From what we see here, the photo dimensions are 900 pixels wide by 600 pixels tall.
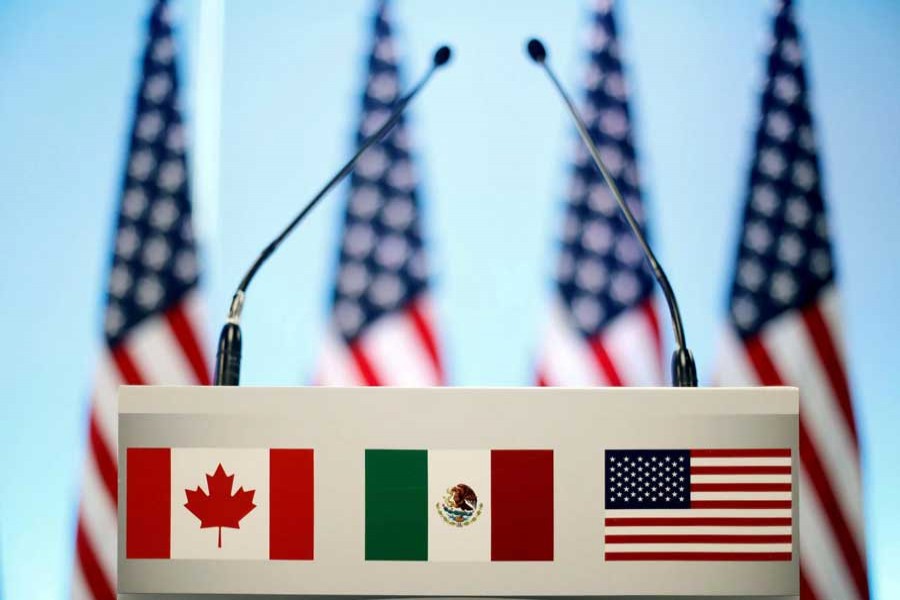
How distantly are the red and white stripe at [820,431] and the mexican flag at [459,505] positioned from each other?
1775 mm

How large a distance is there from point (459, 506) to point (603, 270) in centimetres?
173

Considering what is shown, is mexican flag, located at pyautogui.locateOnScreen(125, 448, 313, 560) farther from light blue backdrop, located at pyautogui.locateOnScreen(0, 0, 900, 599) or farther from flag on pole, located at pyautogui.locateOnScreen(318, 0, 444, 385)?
light blue backdrop, located at pyautogui.locateOnScreen(0, 0, 900, 599)

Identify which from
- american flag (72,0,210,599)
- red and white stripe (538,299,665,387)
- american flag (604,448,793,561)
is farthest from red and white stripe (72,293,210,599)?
american flag (604,448,793,561)

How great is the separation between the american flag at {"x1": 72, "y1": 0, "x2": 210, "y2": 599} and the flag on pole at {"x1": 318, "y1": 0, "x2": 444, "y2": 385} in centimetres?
50

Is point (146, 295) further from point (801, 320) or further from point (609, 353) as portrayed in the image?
point (801, 320)

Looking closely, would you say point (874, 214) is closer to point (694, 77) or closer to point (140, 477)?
point (694, 77)

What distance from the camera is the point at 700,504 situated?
1.04 metres

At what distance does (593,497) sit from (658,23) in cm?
230

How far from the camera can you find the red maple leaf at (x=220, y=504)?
104cm

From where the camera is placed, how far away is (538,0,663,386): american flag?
2.60 meters

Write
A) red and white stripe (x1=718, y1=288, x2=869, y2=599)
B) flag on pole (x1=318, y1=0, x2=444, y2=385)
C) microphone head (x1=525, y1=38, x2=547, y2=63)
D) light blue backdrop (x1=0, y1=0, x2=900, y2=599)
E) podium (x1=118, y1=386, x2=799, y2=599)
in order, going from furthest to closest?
light blue backdrop (x1=0, y1=0, x2=900, y2=599) < flag on pole (x1=318, y1=0, x2=444, y2=385) < red and white stripe (x1=718, y1=288, x2=869, y2=599) < microphone head (x1=525, y1=38, x2=547, y2=63) < podium (x1=118, y1=386, x2=799, y2=599)

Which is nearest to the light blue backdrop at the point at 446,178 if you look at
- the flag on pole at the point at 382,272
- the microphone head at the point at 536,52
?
the flag on pole at the point at 382,272

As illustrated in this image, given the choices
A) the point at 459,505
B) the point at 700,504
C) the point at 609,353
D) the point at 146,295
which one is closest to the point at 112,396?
the point at 146,295

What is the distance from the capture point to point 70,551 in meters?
2.70
